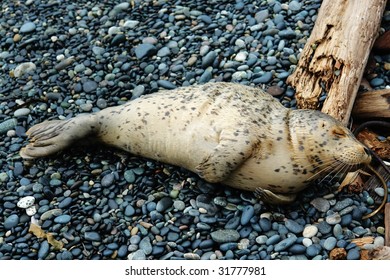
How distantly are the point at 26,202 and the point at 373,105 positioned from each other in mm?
2390

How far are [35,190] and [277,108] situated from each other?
166cm

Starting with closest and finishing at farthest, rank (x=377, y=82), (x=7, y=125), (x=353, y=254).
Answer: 1. (x=353, y=254)
2. (x=377, y=82)
3. (x=7, y=125)

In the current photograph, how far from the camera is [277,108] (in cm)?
396

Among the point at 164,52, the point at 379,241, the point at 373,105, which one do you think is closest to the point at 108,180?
the point at 164,52

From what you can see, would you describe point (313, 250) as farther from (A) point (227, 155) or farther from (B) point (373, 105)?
(B) point (373, 105)

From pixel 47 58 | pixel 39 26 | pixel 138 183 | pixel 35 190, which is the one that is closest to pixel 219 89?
pixel 138 183

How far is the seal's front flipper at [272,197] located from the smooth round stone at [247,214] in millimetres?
85

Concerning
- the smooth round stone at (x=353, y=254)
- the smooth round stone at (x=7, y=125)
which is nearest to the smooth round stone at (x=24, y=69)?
the smooth round stone at (x=7, y=125)

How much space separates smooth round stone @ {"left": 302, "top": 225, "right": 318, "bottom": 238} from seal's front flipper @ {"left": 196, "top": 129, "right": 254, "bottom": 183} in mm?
545

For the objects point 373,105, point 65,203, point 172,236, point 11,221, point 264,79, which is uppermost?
point 373,105

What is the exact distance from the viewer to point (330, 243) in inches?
138

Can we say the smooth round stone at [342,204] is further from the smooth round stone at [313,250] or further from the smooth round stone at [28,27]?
the smooth round stone at [28,27]

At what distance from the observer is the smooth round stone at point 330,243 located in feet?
11.4

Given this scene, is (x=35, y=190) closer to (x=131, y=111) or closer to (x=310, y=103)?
(x=131, y=111)
